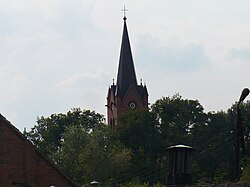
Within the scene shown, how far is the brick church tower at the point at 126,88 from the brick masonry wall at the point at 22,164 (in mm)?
64016

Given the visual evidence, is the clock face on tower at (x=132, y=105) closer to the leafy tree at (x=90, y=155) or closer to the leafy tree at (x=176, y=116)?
the leafy tree at (x=176, y=116)

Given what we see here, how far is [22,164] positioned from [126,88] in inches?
2568

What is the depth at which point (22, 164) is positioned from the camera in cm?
2195

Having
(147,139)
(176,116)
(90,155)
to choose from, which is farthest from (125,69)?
(90,155)

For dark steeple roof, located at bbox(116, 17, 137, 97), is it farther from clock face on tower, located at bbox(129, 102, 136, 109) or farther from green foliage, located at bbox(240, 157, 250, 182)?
green foliage, located at bbox(240, 157, 250, 182)

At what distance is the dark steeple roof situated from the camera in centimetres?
8644

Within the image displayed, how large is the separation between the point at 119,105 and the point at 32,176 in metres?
65.2

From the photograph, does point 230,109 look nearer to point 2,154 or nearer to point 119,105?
point 119,105

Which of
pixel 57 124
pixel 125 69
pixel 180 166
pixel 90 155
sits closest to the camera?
pixel 180 166

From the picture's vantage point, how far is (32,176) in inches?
866

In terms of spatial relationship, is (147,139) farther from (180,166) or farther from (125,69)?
(180,166)

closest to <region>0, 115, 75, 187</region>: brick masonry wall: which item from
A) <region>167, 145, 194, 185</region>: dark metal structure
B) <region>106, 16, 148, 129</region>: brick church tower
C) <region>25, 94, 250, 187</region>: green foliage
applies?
<region>167, 145, 194, 185</region>: dark metal structure

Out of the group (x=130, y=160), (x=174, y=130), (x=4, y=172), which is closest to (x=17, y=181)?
(x=4, y=172)

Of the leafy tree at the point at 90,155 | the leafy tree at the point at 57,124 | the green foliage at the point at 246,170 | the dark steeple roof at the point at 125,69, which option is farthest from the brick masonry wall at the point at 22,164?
the dark steeple roof at the point at 125,69
